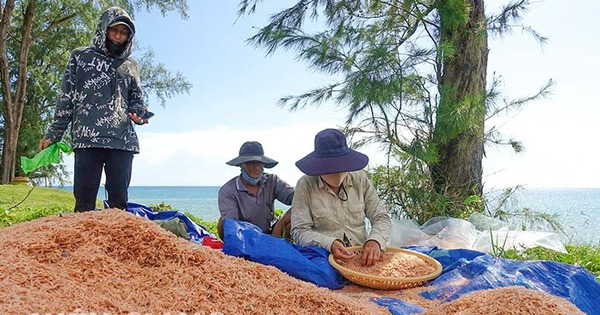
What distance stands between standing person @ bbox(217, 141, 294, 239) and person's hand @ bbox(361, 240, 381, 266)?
0.76 m

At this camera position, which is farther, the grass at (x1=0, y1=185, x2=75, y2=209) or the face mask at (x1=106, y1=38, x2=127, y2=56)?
the grass at (x1=0, y1=185, x2=75, y2=209)

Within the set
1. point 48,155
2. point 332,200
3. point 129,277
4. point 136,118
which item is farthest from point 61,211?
point 129,277

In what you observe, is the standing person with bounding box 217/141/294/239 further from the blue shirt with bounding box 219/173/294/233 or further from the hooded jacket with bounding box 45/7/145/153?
the hooded jacket with bounding box 45/7/145/153

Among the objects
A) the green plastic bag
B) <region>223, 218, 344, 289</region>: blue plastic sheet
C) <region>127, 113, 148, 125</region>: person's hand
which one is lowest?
<region>223, 218, 344, 289</region>: blue plastic sheet

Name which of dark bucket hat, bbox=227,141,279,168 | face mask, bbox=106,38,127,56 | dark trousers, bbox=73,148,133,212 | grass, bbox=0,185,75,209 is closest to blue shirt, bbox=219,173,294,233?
dark bucket hat, bbox=227,141,279,168

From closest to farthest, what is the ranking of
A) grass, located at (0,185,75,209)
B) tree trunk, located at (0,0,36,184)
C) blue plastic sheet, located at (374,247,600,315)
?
blue plastic sheet, located at (374,247,600,315) < grass, located at (0,185,75,209) < tree trunk, located at (0,0,36,184)

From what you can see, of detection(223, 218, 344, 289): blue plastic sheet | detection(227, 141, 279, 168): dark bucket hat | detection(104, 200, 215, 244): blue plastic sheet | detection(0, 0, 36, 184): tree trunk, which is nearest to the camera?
detection(223, 218, 344, 289): blue plastic sheet

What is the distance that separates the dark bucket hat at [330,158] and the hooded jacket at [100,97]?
3.83ft

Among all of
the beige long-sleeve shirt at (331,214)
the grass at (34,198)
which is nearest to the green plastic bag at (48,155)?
the beige long-sleeve shirt at (331,214)

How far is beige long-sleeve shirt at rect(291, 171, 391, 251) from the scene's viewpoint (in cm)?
317

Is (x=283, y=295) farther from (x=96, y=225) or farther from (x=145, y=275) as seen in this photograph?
(x=96, y=225)

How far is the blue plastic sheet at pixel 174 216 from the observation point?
13.7ft

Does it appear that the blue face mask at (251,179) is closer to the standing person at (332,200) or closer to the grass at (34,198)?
the standing person at (332,200)

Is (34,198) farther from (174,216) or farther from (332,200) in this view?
(332,200)
